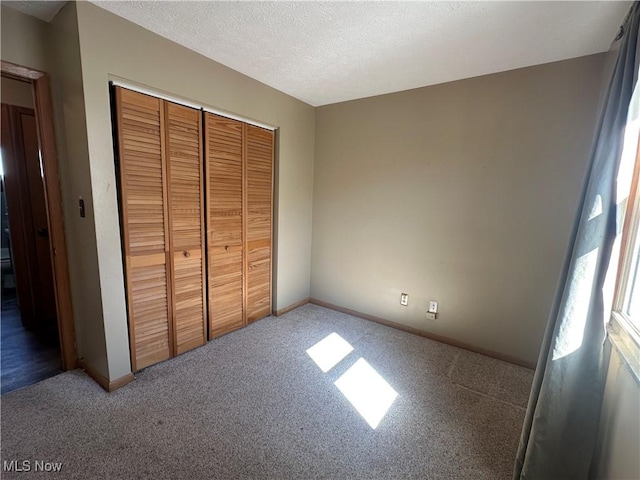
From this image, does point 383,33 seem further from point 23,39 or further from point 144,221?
point 23,39

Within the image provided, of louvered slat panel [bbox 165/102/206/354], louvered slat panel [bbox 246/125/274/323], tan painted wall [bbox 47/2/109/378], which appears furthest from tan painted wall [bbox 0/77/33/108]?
louvered slat panel [bbox 246/125/274/323]

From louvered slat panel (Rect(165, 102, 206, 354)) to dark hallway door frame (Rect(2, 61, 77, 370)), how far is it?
68 cm

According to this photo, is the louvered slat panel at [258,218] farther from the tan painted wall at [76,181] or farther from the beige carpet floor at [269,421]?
the tan painted wall at [76,181]

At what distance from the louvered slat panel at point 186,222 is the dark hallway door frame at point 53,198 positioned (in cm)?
68

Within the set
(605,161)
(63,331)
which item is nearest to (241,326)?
(63,331)

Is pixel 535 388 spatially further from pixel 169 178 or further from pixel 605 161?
pixel 169 178

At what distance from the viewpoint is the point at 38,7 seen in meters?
1.66

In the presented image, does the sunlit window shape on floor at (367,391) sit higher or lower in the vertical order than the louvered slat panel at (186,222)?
lower

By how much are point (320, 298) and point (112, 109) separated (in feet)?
8.69

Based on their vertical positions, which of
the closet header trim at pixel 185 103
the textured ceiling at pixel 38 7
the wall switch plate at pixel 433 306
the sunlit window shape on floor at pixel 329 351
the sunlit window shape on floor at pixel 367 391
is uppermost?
the textured ceiling at pixel 38 7

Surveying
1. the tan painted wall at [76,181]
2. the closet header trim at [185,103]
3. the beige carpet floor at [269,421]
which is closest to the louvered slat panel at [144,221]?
the closet header trim at [185,103]

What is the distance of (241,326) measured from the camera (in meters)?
2.86

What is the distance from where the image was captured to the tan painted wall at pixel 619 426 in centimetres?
101

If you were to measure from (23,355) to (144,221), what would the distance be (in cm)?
162
